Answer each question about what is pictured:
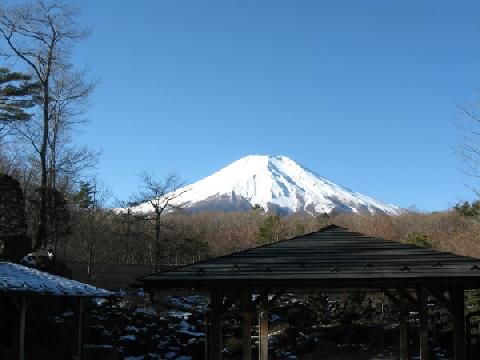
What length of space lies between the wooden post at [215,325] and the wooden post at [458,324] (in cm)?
349

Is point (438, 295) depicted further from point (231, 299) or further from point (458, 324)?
point (231, 299)

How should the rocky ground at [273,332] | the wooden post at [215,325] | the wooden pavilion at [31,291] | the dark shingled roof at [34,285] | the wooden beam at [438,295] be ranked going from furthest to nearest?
the rocky ground at [273,332]
the wooden pavilion at [31,291]
the dark shingled roof at [34,285]
the wooden post at [215,325]
the wooden beam at [438,295]

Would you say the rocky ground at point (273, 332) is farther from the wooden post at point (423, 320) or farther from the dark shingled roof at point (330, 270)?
the wooden post at point (423, 320)

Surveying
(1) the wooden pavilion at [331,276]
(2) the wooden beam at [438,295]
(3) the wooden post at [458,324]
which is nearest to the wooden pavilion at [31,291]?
(1) the wooden pavilion at [331,276]

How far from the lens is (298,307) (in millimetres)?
30203

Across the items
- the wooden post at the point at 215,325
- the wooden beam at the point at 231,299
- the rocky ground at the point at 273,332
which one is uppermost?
the wooden beam at the point at 231,299

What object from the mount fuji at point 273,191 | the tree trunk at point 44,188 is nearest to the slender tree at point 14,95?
the tree trunk at point 44,188

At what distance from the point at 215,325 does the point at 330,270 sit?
1.90m

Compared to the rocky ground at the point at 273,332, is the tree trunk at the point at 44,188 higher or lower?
higher

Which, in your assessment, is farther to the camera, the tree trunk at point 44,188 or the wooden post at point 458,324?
the tree trunk at point 44,188

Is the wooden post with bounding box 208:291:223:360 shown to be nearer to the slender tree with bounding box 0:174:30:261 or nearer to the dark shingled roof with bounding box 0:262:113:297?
the dark shingled roof with bounding box 0:262:113:297

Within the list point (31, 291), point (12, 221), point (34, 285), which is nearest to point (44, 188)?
point (12, 221)

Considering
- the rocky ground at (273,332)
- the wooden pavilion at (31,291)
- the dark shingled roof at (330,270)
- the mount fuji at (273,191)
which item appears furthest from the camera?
the mount fuji at (273,191)

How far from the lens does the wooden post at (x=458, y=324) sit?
881 centimetres
